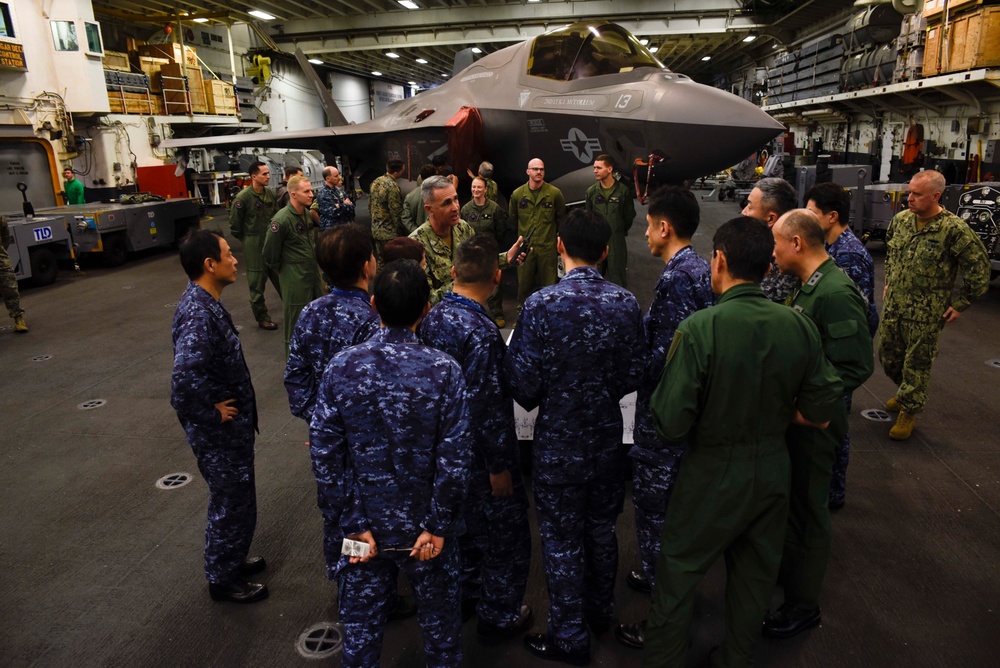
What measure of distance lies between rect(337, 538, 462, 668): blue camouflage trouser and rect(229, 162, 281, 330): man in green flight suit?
235 inches

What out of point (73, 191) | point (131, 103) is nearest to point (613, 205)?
point (73, 191)

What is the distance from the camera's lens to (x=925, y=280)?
4598mm

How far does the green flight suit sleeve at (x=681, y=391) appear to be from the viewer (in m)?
2.19

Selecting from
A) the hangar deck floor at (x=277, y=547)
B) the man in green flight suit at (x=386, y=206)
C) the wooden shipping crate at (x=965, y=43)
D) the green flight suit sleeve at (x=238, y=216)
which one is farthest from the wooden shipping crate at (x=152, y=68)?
the wooden shipping crate at (x=965, y=43)

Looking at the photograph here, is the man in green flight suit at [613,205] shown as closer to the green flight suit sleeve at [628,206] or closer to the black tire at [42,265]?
the green flight suit sleeve at [628,206]

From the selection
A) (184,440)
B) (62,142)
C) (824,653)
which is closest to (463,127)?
(184,440)

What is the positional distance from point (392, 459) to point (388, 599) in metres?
0.58

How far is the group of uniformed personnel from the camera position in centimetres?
216

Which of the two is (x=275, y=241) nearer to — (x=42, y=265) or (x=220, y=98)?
(x=42, y=265)

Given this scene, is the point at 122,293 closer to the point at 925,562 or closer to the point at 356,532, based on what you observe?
the point at 356,532

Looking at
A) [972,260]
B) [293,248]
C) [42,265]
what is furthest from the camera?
[42,265]

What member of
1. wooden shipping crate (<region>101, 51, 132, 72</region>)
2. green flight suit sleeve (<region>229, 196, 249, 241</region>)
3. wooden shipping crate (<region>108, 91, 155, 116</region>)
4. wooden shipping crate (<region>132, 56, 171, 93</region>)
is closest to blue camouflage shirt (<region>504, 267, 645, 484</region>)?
green flight suit sleeve (<region>229, 196, 249, 241</region>)

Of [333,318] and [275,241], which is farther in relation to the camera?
[275,241]

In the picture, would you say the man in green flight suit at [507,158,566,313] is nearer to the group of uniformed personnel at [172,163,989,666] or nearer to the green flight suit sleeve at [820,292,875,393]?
A: the group of uniformed personnel at [172,163,989,666]
